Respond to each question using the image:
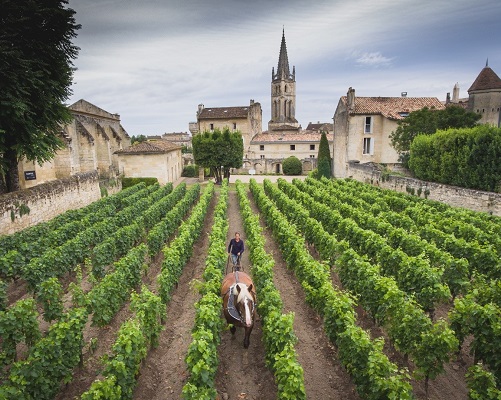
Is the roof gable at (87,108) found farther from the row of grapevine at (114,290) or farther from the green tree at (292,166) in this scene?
the row of grapevine at (114,290)

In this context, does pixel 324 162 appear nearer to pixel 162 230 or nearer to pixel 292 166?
pixel 292 166

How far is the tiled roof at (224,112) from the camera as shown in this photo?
53.4m

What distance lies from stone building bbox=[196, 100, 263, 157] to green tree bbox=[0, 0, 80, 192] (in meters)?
36.7

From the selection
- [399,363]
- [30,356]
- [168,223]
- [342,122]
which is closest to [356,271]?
[399,363]

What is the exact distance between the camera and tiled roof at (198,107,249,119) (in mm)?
53428

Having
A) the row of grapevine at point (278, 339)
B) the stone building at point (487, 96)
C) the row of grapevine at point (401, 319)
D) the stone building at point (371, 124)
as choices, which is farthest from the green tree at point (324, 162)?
the row of grapevine at point (278, 339)

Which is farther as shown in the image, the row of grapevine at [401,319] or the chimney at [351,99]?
the chimney at [351,99]

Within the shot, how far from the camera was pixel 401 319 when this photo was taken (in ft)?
21.6

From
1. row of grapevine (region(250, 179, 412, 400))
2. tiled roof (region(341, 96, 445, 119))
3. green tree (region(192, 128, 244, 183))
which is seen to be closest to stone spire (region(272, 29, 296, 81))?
tiled roof (region(341, 96, 445, 119))

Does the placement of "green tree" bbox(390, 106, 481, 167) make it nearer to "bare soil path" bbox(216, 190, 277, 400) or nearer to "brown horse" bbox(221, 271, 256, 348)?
"brown horse" bbox(221, 271, 256, 348)

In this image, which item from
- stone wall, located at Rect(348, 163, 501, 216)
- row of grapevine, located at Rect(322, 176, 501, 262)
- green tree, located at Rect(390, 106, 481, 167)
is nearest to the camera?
row of grapevine, located at Rect(322, 176, 501, 262)

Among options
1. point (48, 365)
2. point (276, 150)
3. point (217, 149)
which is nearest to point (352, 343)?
point (48, 365)

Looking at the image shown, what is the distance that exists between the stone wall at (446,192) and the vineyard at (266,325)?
620 centimetres

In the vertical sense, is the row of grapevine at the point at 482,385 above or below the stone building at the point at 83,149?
below
